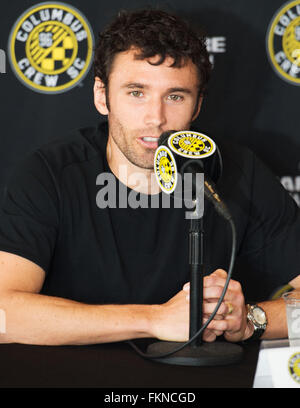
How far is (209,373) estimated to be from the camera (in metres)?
1.08

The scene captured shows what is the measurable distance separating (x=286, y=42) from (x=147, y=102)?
0.70 metres

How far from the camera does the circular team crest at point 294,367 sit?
99 centimetres

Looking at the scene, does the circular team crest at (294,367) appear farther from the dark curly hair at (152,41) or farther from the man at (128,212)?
the dark curly hair at (152,41)

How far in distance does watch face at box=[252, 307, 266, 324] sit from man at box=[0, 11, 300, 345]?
0.02 metres

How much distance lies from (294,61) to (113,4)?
0.65m

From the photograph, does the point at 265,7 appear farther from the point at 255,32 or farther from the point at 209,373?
the point at 209,373

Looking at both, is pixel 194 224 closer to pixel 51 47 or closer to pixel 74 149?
pixel 74 149

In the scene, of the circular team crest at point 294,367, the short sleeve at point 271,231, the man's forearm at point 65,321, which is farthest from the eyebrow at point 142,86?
the circular team crest at point 294,367

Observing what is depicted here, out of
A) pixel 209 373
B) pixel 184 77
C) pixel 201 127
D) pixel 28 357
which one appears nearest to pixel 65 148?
pixel 184 77

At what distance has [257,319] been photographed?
1.44m

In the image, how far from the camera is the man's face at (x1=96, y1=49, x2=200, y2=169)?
1572mm

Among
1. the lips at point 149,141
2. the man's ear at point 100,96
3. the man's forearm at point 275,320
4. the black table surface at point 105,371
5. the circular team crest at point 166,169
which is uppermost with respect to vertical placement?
the man's ear at point 100,96

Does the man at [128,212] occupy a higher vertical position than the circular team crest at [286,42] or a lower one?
lower

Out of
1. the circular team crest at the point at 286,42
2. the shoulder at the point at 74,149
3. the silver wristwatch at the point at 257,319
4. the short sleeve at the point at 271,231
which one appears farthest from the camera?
the circular team crest at the point at 286,42
